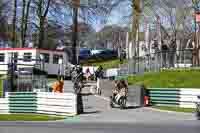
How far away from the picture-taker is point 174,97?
28.1 metres

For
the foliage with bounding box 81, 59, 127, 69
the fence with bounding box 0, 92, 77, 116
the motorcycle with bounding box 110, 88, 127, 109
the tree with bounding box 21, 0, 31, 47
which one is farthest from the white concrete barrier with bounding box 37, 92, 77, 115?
the tree with bounding box 21, 0, 31, 47

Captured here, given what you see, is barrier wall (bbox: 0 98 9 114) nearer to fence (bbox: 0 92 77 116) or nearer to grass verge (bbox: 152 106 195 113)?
fence (bbox: 0 92 77 116)

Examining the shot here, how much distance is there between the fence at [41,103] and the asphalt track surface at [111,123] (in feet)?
3.09

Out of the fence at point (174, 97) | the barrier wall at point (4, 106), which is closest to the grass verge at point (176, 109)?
the fence at point (174, 97)

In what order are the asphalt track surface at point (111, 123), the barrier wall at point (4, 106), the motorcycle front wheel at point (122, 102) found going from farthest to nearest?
the barrier wall at point (4, 106) → the motorcycle front wheel at point (122, 102) → the asphalt track surface at point (111, 123)

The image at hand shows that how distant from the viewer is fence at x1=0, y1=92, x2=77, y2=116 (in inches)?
1023

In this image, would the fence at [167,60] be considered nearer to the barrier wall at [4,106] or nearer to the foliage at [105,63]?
the barrier wall at [4,106]

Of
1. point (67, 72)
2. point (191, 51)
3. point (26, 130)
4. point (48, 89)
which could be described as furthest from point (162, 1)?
point (26, 130)

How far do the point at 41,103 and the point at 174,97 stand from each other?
6.95 m

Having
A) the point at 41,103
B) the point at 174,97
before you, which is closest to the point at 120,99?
the point at 174,97

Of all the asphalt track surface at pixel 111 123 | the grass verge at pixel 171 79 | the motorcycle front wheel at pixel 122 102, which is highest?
the grass verge at pixel 171 79

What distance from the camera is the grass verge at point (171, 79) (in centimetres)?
3272

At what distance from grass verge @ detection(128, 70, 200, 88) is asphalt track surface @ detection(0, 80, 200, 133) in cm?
378

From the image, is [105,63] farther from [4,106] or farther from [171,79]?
[4,106]
